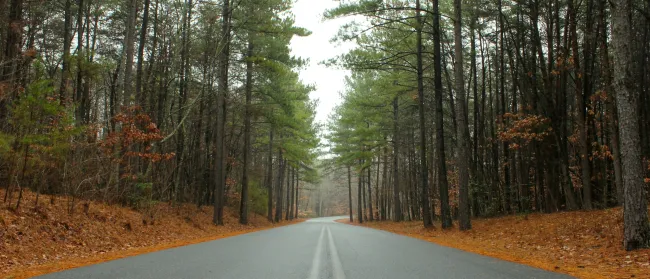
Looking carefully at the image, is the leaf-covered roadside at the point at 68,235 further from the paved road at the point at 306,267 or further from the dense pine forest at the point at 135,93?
the paved road at the point at 306,267

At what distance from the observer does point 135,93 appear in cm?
1834

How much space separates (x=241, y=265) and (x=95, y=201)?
9.17 meters

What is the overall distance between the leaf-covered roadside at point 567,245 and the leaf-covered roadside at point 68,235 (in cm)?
768

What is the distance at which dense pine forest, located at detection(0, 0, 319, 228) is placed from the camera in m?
10.3

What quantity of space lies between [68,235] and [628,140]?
39.2ft

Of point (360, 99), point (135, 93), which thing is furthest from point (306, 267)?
point (360, 99)

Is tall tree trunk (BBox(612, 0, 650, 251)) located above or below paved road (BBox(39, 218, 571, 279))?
above

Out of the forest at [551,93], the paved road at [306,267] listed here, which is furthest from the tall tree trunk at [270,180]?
the paved road at [306,267]

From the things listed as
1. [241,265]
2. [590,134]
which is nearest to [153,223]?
[241,265]

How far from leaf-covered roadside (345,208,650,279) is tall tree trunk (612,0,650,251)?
0.41 metres

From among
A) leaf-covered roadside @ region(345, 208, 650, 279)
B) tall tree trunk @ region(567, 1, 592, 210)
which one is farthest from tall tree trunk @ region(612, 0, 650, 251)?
tall tree trunk @ region(567, 1, 592, 210)

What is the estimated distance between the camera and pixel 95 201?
12766mm

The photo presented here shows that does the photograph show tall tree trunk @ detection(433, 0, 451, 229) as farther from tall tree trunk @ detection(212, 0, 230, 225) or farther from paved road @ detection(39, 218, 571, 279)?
tall tree trunk @ detection(212, 0, 230, 225)

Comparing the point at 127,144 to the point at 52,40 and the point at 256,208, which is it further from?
the point at 256,208
